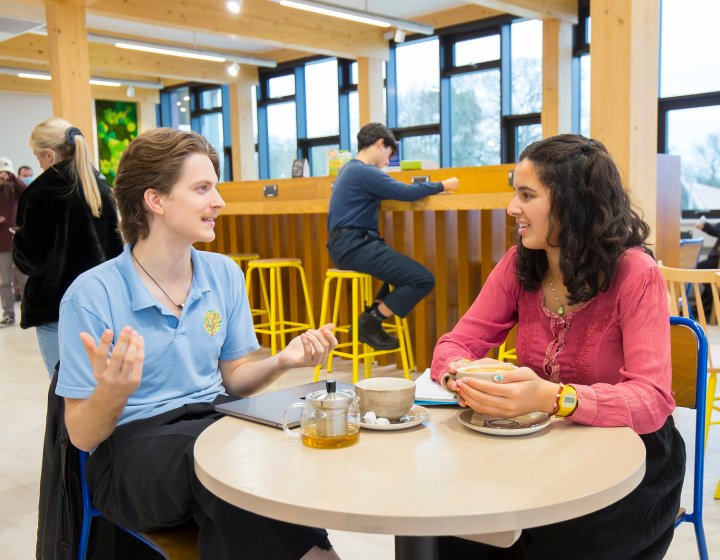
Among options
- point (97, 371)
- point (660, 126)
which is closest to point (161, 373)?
point (97, 371)

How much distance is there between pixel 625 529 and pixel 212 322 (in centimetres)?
105

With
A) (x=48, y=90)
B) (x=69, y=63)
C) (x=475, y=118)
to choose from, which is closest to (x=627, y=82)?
(x=69, y=63)

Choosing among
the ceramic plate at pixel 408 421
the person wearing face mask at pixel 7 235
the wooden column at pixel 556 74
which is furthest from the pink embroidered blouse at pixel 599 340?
the wooden column at pixel 556 74

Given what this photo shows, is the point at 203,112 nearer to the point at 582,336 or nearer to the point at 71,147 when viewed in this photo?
the point at 71,147

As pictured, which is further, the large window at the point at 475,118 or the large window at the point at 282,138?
the large window at the point at 282,138

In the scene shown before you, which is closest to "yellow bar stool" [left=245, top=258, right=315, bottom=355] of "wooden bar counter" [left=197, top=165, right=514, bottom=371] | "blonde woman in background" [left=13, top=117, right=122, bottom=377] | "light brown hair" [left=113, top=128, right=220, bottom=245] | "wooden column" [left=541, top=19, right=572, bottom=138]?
"wooden bar counter" [left=197, top=165, right=514, bottom=371]

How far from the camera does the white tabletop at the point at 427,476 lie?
100 cm

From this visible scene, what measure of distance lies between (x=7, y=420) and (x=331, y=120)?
8254 mm

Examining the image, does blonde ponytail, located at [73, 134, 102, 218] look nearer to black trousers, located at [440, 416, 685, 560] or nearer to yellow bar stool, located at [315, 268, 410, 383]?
yellow bar stool, located at [315, 268, 410, 383]

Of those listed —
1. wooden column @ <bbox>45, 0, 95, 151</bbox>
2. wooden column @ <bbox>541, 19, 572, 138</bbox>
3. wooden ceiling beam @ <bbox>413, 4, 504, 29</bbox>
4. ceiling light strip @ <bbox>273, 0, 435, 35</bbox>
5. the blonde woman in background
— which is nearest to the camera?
the blonde woman in background

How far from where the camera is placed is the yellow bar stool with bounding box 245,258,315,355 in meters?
5.27

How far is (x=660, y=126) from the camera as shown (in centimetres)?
835

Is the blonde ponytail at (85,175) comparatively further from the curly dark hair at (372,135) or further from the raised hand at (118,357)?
the curly dark hair at (372,135)

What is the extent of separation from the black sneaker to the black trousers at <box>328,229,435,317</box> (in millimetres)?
136
